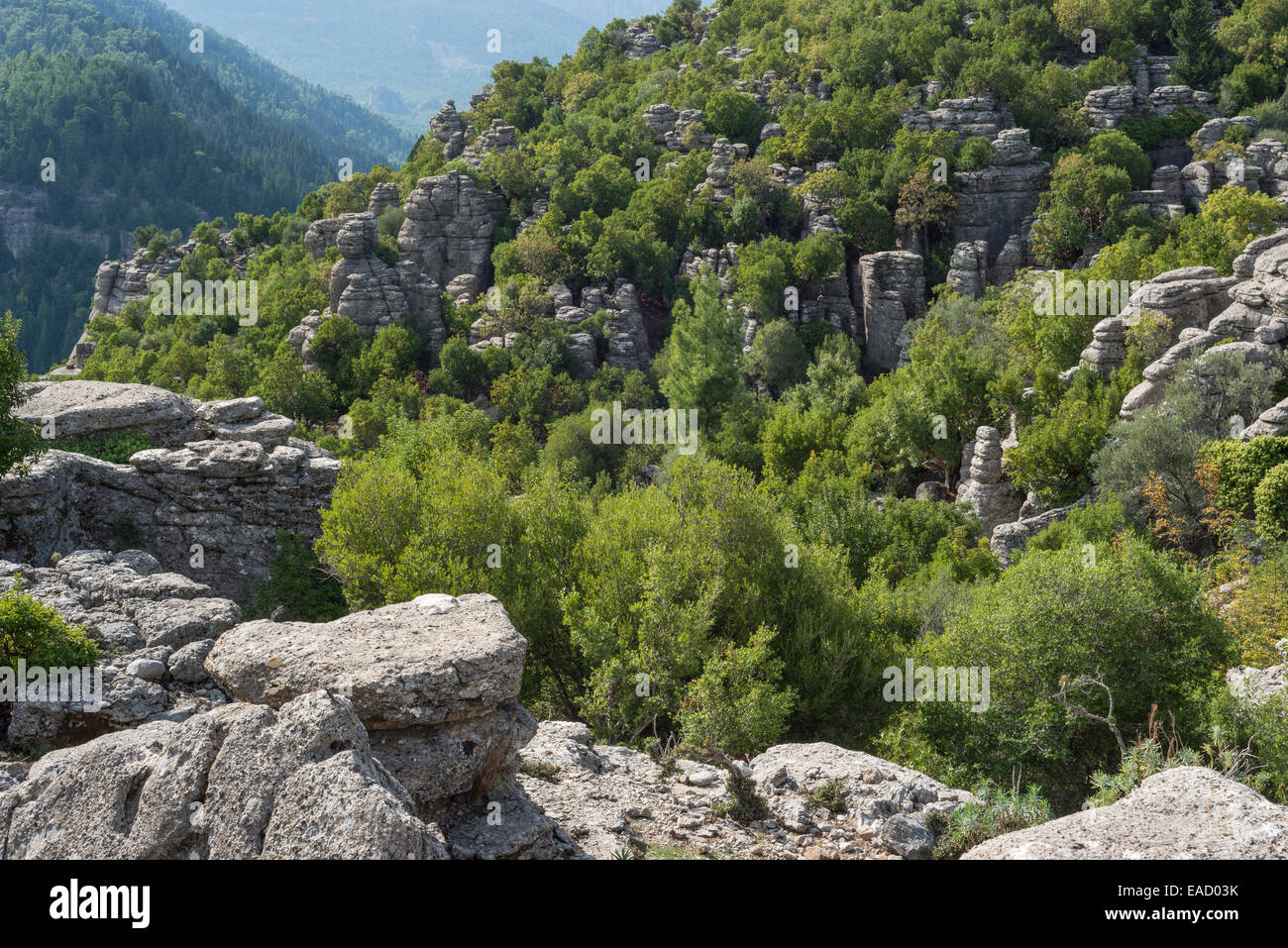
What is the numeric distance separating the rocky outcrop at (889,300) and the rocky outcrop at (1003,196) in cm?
591

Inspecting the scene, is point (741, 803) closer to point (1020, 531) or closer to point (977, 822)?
point (977, 822)

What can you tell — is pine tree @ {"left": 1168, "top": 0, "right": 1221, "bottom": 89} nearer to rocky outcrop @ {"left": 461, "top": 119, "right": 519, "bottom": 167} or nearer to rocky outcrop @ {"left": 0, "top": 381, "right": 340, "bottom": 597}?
rocky outcrop @ {"left": 461, "top": 119, "right": 519, "bottom": 167}

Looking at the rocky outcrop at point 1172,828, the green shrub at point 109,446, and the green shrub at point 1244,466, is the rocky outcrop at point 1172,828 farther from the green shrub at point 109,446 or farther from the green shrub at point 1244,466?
the green shrub at point 1244,466

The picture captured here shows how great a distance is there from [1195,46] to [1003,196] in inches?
984

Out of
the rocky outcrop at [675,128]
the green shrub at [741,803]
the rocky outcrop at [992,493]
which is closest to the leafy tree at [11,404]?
the green shrub at [741,803]

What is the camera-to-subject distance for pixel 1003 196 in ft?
229

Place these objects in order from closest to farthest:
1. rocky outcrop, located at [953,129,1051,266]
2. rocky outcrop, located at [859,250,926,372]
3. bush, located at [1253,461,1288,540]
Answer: bush, located at [1253,461,1288,540] → rocky outcrop, located at [859,250,926,372] → rocky outcrop, located at [953,129,1051,266]

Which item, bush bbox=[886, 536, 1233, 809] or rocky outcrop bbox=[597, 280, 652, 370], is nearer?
bush bbox=[886, 536, 1233, 809]

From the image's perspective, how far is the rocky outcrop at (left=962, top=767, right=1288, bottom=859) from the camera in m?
8.32

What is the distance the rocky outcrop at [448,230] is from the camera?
242 ft

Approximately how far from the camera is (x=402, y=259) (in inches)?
2859

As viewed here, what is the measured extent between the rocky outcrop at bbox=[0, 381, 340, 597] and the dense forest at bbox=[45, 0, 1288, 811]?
1672 millimetres

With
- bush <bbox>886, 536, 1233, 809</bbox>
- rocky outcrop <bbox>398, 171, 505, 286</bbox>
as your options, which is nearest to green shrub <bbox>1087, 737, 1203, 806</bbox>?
bush <bbox>886, 536, 1233, 809</bbox>

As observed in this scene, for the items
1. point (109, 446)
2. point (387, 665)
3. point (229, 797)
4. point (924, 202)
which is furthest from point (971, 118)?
point (229, 797)
